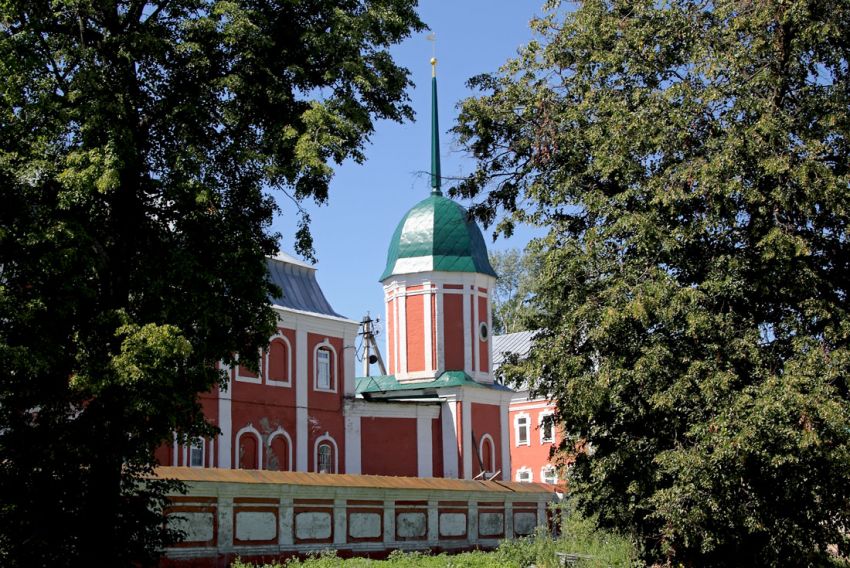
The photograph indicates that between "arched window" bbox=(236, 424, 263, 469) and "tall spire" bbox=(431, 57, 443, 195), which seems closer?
"arched window" bbox=(236, 424, 263, 469)

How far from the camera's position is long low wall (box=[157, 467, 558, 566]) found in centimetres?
1895

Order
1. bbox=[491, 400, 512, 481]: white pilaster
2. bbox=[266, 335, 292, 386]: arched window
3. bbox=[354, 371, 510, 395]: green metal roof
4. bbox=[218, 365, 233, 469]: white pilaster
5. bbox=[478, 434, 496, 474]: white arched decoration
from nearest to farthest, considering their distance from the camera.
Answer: bbox=[218, 365, 233, 469]: white pilaster < bbox=[266, 335, 292, 386]: arched window < bbox=[354, 371, 510, 395]: green metal roof < bbox=[478, 434, 496, 474]: white arched decoration < bbox=[491, 400, 512, 481]: white pilaster

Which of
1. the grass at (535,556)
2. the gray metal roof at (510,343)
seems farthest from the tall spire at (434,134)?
the grass at (535,556)

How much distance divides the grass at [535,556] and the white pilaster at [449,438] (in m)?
15.2

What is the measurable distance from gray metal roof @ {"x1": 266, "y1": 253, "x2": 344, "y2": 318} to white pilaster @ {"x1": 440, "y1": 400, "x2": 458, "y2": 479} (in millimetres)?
5468

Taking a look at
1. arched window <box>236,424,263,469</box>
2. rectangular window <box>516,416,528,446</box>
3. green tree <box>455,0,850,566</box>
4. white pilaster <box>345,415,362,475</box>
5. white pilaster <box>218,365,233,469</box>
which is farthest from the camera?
rectangular window <box>516,416,528,446</box>

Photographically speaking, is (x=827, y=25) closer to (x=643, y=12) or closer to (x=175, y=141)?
(x=643, y=12)

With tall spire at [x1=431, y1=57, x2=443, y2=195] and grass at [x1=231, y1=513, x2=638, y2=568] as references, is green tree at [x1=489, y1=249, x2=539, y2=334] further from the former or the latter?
grass at [x1=231, y1=513, x2=638, y2=568]

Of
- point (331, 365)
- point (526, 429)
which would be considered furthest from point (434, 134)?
point (526, 429)

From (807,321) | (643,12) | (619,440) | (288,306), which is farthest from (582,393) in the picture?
(288,306)

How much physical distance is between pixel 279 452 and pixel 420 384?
24.8 feet

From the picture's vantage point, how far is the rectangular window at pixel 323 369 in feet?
110

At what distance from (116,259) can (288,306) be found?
18.3m

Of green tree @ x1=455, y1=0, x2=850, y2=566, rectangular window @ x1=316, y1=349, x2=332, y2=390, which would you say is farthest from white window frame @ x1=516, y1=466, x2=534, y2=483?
green tree @ x1=455, y1=0, x2=850, y2=566
